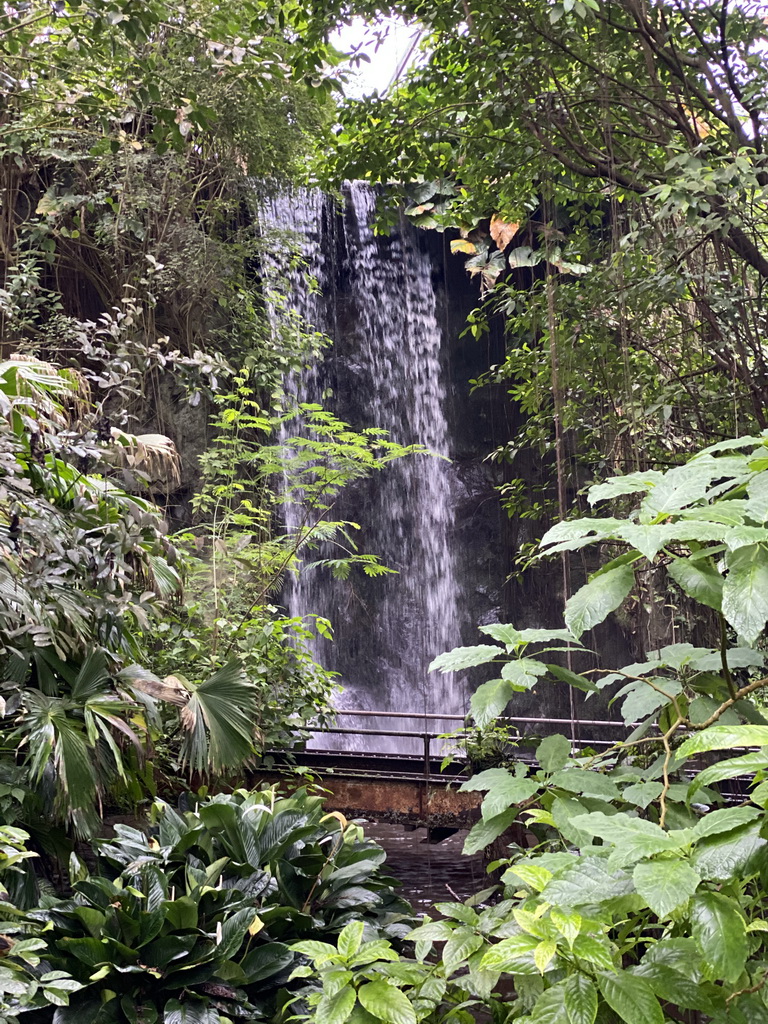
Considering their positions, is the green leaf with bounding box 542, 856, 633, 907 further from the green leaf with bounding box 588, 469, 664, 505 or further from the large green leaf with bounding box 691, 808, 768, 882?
the green leaf with bounding box 588, 469, 664, 505

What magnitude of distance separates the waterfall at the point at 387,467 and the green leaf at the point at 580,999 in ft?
34.0

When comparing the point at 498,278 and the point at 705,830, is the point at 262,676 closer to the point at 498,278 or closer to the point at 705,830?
the point at 705,830

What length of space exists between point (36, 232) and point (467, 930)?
29.8 feet

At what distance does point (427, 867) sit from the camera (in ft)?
18.7

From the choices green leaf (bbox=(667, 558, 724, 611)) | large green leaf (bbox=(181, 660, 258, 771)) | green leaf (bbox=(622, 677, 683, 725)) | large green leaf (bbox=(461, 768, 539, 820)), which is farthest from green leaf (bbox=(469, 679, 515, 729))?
large green leaf (bbox=(181, 660, 258, 771))

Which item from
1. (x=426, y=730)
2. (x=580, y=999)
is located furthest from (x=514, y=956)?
(x=426, y=730)

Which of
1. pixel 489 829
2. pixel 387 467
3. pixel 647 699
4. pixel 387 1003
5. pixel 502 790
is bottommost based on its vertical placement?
pixel 387 1003

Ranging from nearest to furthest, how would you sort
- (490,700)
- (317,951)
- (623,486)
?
(623,486), (490,700), (317,951)

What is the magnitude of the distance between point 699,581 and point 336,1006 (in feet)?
3.49

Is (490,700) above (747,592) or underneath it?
underneath

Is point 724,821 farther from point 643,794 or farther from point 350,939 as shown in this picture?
point 350,939

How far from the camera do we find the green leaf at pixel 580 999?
109 cm

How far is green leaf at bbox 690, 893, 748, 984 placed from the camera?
100 centimetres

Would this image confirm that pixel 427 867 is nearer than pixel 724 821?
No
